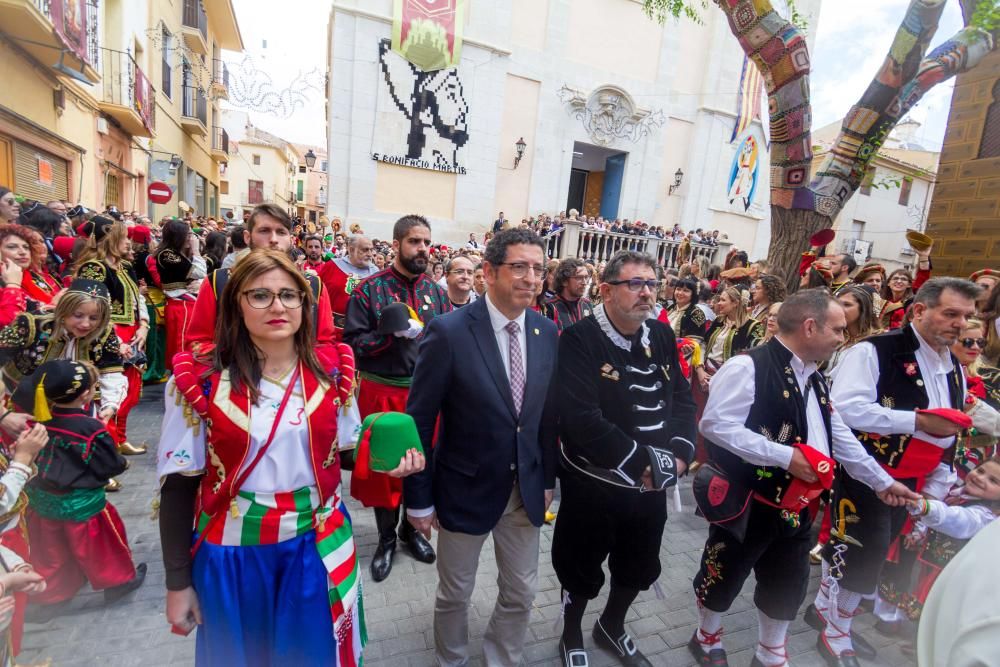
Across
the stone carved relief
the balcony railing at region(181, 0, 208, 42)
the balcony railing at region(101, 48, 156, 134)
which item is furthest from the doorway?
the balcony railing at region(181, 0, 208, 42)

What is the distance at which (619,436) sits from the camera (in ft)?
7.61

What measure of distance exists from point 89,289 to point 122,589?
7.47 feet

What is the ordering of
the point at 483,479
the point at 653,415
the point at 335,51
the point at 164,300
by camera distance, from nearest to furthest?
the point at 483,479
the point at 653,415
the point at 164,300
the point at 335,51

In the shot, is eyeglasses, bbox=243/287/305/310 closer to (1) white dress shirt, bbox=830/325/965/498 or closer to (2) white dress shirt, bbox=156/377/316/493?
(2) white dress shirt, bbox=156/377/316/493

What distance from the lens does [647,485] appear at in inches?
93.1

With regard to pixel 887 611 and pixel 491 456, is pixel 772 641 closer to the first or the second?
pixel 887 611

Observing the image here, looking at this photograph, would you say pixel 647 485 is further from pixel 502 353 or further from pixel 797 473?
pixel 502 353

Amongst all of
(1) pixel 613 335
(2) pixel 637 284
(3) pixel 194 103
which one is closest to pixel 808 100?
(2) pixel 637 284

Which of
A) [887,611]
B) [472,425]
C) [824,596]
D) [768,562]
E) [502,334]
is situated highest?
[502,334]

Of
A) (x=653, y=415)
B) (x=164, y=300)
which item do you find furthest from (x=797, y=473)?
(x=164, y=300)

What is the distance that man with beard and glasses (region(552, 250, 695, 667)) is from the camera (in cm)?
235

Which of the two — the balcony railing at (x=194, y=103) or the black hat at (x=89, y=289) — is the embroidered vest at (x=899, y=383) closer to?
the black hat at (x=89, y=289)

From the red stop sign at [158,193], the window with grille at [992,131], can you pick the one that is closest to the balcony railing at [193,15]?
the red stop sign at [158,193]

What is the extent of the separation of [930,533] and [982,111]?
32.2 feet
